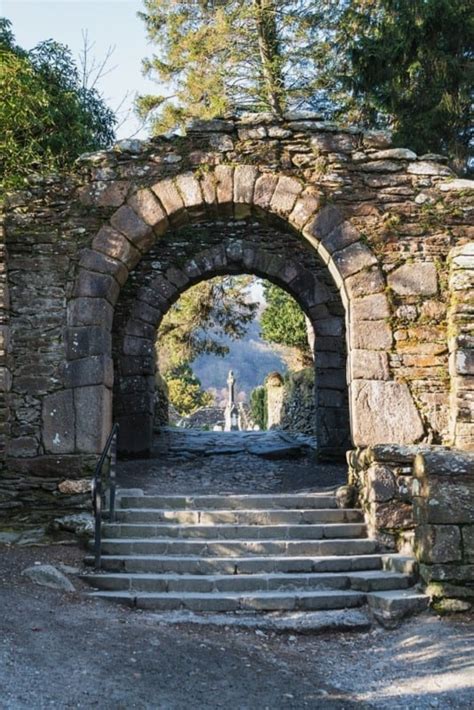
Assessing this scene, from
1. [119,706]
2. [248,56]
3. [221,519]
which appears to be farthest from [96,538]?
[248,56]

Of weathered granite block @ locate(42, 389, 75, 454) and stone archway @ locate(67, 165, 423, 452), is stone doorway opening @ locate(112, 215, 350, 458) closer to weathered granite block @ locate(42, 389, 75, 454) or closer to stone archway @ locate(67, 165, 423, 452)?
stone archway @ locate(67, 165, 423, 452)

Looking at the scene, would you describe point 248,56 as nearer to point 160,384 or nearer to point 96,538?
point 160,384

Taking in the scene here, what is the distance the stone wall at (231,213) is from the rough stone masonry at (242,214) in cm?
1

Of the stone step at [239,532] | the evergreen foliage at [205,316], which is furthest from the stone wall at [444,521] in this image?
the evergreen foliage at [205,316]

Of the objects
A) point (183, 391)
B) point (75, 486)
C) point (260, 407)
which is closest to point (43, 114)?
point (75, 486)

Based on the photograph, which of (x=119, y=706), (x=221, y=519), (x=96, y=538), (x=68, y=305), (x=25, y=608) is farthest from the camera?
(x=68, y=305)

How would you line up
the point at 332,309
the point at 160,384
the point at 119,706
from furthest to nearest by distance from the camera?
the point at 160,384
the point at 332,309
the point at 119,706

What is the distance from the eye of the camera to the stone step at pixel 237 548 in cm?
643

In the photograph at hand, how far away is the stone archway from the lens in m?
7.19

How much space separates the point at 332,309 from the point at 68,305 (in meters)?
4.79

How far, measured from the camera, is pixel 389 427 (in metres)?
7.09

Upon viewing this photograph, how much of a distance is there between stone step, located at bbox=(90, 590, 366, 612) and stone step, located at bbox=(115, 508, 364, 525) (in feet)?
3.92

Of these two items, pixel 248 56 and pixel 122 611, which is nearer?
pixel 122 611

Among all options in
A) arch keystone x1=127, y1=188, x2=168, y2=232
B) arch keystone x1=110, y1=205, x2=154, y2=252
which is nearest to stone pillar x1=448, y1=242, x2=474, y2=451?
arch keystone x1=127, y1=188, x2=168, y2=232
